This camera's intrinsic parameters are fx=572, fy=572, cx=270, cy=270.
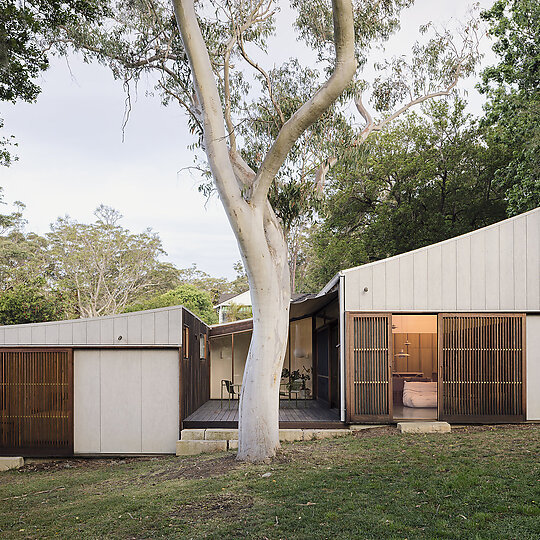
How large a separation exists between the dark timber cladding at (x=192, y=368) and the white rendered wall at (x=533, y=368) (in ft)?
20.1

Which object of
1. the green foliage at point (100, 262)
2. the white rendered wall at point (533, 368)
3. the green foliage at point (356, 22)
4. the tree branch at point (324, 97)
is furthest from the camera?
the green foliage at point (100, 262)

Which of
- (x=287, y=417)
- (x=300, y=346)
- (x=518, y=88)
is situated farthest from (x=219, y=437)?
(x=518, y=88)

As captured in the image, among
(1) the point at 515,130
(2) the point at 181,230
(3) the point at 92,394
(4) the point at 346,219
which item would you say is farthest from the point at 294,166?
(2) the point at 181,230

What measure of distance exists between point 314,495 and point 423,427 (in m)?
4.19

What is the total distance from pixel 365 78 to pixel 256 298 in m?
5.04

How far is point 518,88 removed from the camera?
1552 cm

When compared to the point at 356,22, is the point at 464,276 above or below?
below

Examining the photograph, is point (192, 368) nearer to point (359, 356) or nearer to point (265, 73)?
point (359, 356)

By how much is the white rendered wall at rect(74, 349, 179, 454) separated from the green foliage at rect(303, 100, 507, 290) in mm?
11812

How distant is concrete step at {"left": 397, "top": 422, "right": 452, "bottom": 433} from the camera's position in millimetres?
9320

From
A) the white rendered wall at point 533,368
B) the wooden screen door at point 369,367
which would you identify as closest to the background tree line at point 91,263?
the wooden screen door at point 369,367

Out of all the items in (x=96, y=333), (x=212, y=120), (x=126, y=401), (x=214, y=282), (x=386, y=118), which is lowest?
(x=126, y=401)

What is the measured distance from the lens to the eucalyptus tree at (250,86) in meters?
7.16

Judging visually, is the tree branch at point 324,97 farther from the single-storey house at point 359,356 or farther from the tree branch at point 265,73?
the single-storey house at point 359,356
